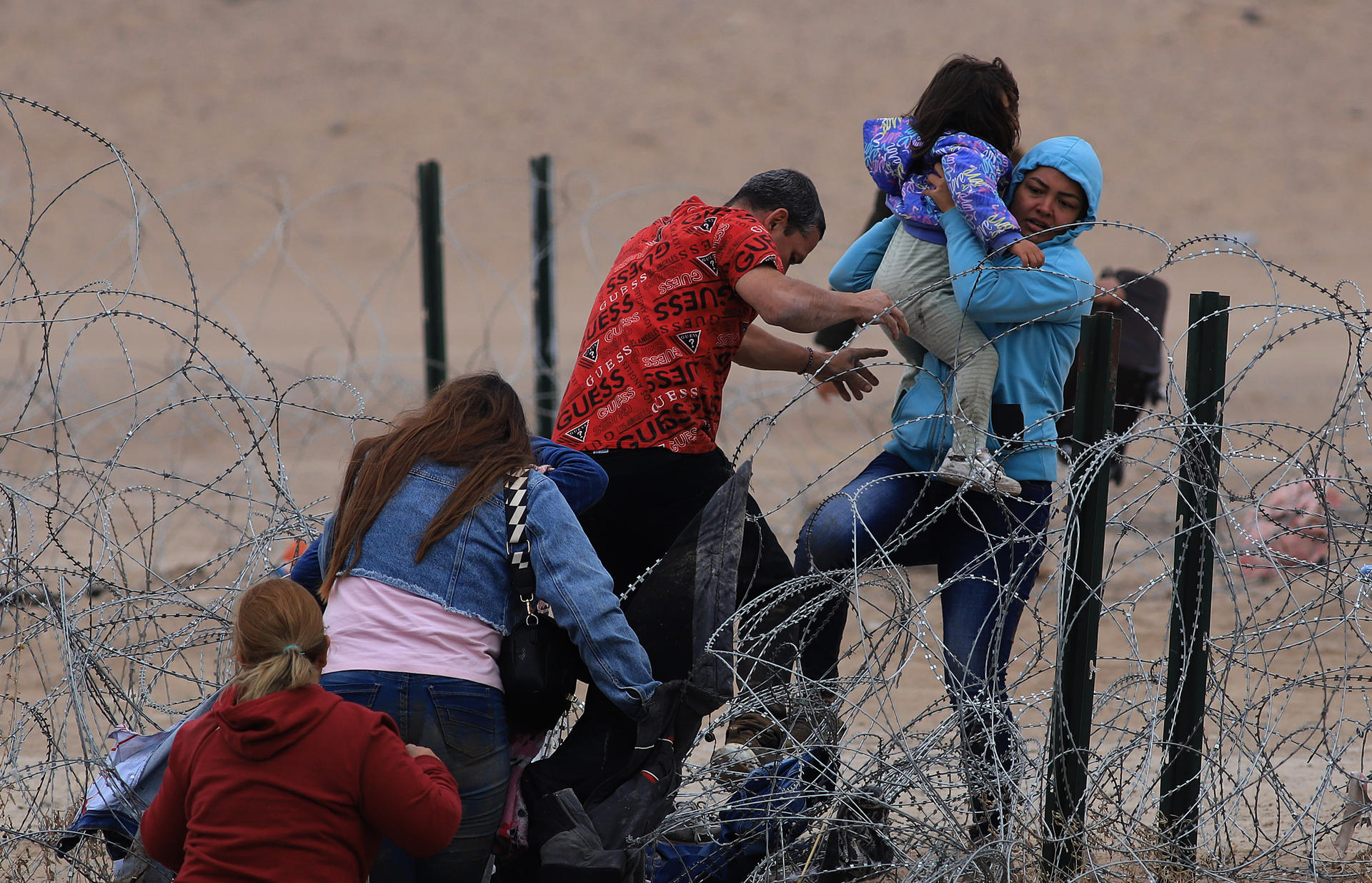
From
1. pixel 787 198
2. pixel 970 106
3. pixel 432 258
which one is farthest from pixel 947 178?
pixel 432 258

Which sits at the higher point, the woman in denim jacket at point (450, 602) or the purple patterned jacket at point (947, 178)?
the purple patterned jacket at point (947, 178)

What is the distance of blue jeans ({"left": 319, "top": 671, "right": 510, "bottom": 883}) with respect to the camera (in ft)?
8.16

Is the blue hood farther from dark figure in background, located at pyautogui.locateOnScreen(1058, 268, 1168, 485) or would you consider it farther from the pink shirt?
dark figure in background, located at pyautogui.locateOnScreen(1058, 268, 1168, 485)

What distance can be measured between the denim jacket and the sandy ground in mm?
12442

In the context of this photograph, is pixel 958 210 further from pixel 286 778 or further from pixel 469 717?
pixel 286 778

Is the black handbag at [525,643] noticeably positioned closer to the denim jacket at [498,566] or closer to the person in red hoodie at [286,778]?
the denim jacket at [498,566]

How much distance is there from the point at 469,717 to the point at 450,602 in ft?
0.72

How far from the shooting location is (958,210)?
3.20 metres

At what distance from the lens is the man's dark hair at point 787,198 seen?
3.30 metres

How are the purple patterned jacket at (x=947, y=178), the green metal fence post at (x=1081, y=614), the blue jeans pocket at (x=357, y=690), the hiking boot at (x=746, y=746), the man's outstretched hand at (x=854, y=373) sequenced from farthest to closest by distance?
the man's outstretched hand at (x=854, y=373)
the purple patterned jacket at (x=947, y=178)
the hiking boot at (x=746, y=746)
the green metal fence post at (x=1081, y=614)
the blue jeans pocket at (x=357, y=690)

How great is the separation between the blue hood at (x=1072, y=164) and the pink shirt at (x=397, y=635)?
1.69 meters

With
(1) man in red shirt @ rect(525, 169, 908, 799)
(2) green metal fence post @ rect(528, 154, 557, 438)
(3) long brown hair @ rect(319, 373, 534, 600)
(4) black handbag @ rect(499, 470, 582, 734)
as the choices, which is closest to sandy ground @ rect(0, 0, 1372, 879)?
(2) green metal fence post @ rect(528, 154, 557, 438)

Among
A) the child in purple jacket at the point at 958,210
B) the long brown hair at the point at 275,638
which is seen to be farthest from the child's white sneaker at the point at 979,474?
the long brown hair at the point at 275,638

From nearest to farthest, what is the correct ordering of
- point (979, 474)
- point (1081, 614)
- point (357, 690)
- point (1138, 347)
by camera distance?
point (357, 690), point (1081, 614), point (979, 474), point (1138, 347)
